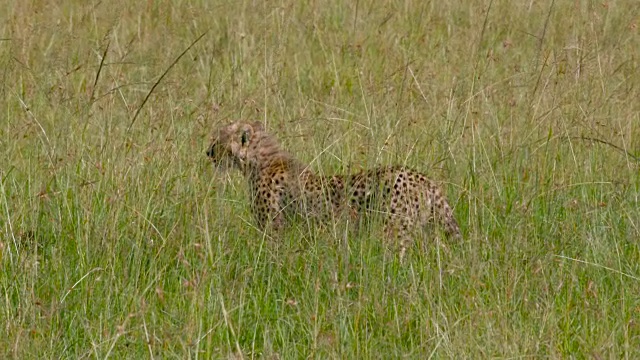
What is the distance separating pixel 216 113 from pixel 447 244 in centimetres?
143

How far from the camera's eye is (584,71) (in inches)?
229

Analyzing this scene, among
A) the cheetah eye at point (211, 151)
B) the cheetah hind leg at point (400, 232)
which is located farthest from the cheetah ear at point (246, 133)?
the cheetah hind leg at point (400, 232)

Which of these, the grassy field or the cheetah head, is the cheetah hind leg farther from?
the cheetah head

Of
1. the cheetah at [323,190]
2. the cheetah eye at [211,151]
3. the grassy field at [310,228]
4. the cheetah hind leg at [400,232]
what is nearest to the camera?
the grassy field at [310,228]

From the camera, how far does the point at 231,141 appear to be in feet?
16.9

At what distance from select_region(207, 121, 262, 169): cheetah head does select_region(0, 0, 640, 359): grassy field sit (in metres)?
0.12

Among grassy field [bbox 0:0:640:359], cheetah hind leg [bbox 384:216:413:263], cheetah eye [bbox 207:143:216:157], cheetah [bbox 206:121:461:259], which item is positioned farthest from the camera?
cheetah eye [bbox 207:143:216:157]

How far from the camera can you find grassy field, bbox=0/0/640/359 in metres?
3.57

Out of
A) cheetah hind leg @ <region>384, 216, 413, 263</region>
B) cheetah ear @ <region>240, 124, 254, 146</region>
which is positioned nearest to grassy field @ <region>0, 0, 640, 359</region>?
cheetah hind leg @ <region>384, 216, 413, 263</region>

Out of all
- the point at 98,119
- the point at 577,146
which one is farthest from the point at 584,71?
the point at 98,119

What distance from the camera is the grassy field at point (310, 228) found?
11.7 feet

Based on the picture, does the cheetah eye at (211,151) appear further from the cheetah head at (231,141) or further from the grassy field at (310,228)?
the grassy field at (310,228)

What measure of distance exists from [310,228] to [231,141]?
0.88 meters

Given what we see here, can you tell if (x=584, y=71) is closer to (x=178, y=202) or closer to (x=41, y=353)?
(x=178, y=202)
